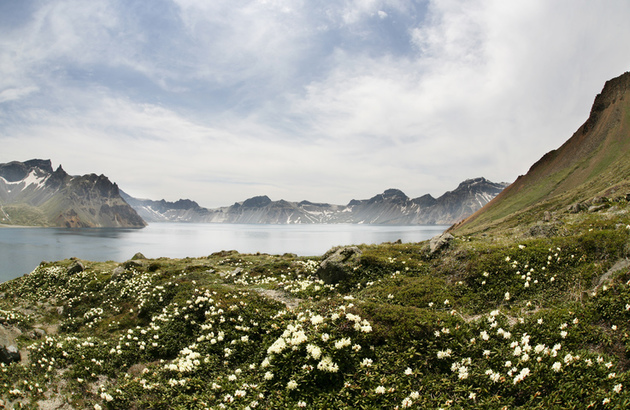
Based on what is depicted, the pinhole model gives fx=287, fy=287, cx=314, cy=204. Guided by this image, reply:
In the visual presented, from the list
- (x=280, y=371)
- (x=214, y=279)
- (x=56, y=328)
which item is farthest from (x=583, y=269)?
(x=56, y=328)

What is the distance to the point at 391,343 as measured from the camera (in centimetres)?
991

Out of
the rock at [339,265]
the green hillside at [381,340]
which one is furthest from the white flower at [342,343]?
the rock at [339,265]

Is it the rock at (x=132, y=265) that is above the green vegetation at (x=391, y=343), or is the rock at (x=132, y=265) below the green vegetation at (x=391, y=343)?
below

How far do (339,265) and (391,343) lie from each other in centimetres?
1123

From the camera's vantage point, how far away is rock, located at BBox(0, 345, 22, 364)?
15602mm

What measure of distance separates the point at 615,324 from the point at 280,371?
10499 millimetres

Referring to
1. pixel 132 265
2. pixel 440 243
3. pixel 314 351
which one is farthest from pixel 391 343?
pixel 132 265

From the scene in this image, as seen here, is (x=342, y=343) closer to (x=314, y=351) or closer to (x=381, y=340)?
(x=314, y=351)

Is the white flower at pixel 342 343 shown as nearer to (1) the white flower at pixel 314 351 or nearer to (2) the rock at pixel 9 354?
(1) the white flower at pixel 314 351

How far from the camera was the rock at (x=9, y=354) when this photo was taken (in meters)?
15.6

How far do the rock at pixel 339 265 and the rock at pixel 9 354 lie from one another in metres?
18.4

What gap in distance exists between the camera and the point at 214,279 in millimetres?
27922

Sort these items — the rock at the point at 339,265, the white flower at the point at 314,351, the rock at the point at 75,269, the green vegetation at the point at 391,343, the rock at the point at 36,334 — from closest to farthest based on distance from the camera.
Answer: the green vegetation at the point at 391,343 < the white flower at the point at 314,351 < the rock at the point at 36,334 < the rock at the point at 339,265 < the rock at the point at 75,269

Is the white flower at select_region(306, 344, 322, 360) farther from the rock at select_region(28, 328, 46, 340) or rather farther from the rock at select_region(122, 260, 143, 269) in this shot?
the rock at select_region(122, 260, 143, 269)
